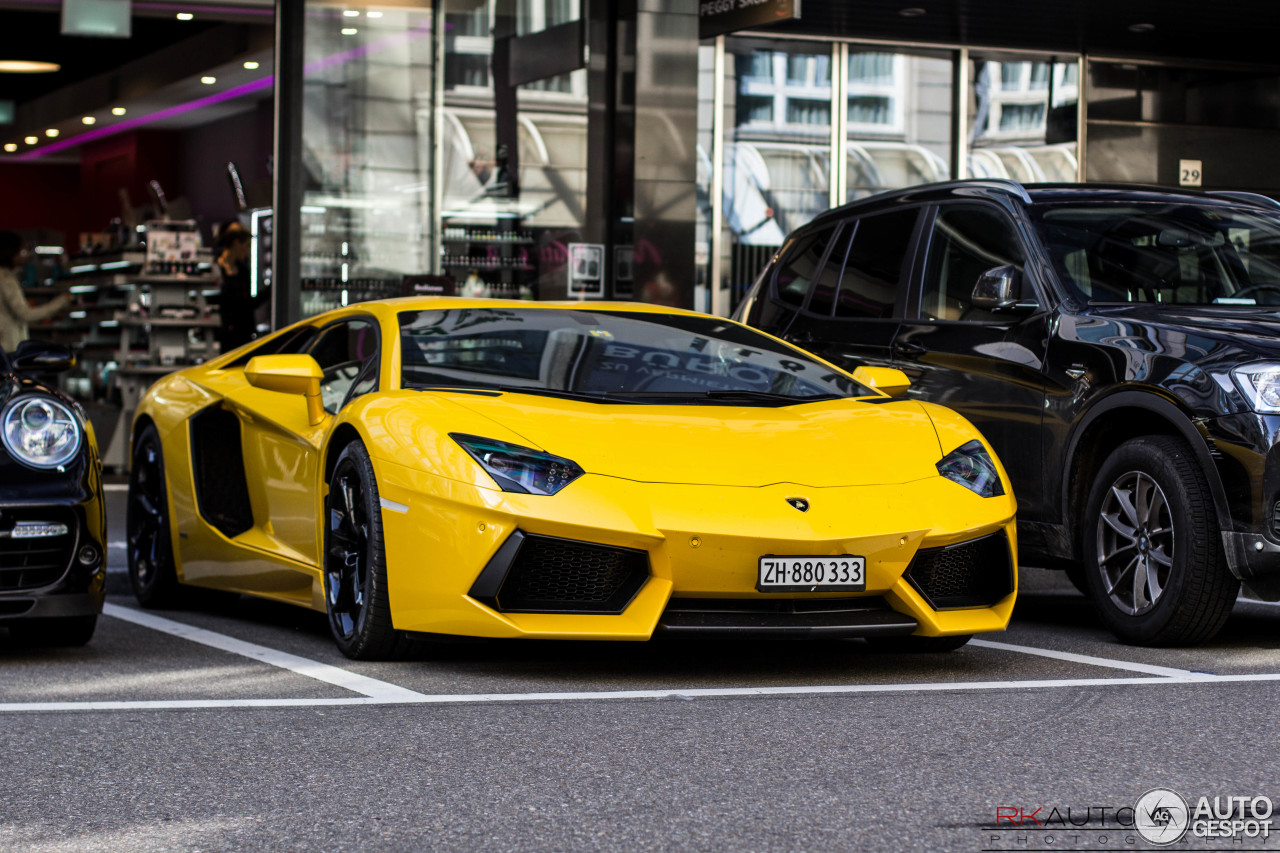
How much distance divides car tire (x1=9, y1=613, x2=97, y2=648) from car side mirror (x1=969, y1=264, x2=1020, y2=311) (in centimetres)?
340

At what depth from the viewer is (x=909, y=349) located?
7426 mm

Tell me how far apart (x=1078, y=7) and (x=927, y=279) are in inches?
387

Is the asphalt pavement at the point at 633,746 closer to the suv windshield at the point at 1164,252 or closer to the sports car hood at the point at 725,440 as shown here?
the sports car hood at the point at 725,440

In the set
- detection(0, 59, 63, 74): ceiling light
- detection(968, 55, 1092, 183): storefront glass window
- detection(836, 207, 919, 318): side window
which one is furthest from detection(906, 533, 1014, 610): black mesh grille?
detection(0, 59, 63, 74): ceiling light

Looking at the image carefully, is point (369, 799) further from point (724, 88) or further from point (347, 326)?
point (724, 88)

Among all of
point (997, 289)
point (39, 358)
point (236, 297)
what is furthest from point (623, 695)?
point (236, 297)

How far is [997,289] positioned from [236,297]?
1088 centimetres

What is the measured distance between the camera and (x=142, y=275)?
18172mm

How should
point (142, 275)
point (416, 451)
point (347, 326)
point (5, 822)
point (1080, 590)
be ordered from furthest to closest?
point (142, 275)
point (1080, 590)
point (347, 326)
point (416, 451)
point (5, 822)

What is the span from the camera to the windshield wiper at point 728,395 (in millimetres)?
6035

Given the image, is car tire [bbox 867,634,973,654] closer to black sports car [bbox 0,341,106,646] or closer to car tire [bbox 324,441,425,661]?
car tire [bbox 324,441,425,661]

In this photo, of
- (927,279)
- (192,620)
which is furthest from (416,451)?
(927,279)

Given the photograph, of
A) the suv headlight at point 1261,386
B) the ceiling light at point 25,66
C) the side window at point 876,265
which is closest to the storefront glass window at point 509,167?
the side window at point 876,265

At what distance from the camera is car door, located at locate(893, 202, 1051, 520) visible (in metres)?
6.75
